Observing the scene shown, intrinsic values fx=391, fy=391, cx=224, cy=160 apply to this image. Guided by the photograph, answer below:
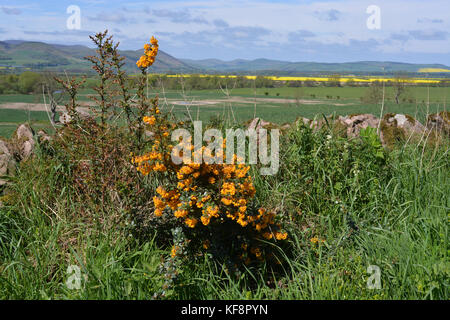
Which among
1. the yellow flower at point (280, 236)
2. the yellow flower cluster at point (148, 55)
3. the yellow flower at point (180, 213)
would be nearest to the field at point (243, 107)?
the yellow flower cluster at point (148, 55)

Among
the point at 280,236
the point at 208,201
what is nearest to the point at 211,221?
the point at 208,201

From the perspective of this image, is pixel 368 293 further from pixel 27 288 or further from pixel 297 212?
pixel 27 288

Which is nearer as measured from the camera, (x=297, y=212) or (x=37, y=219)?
(x=37, y=219)

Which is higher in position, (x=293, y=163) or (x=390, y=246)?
(x=293, y=163)

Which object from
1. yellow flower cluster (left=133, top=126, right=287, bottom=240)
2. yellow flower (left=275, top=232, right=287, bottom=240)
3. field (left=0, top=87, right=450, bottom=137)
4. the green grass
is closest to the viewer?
the green grass

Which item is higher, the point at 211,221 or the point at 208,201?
the point at 208,201

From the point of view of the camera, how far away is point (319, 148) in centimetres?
397

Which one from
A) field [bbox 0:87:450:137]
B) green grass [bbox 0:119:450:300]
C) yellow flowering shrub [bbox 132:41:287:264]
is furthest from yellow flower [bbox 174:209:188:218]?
field [bbox 0:87:450:137]

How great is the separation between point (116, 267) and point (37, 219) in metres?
1.17

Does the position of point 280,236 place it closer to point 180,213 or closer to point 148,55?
point 180,213

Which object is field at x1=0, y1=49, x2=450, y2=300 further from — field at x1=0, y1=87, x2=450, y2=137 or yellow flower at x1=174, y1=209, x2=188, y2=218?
field at x1=0, y1=87, x2=450, y2=137
